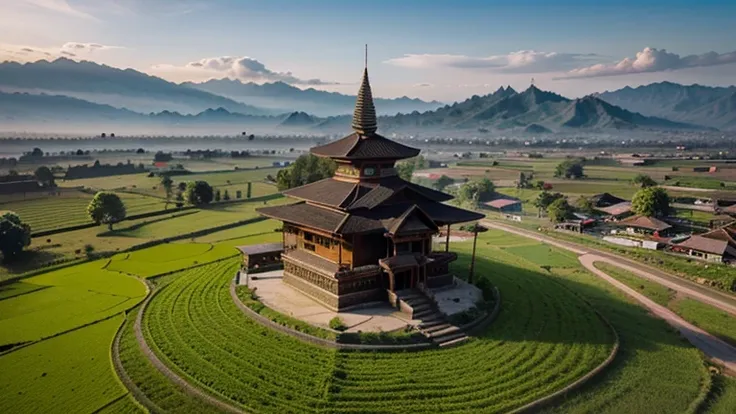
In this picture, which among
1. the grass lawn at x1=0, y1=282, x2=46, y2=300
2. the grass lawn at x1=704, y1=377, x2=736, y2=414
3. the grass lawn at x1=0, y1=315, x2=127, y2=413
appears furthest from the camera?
the grass lawn at x1=0, y1=282, x2=46, y2=300

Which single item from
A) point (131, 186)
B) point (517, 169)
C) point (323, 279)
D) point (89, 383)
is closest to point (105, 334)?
point (89, 383)

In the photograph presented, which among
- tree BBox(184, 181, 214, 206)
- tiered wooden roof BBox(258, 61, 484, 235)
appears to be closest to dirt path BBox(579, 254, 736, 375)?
tiered wooden roof BBox(258, 61, 484, 235)

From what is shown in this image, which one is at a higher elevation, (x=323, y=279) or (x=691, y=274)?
(x=323, y=279)

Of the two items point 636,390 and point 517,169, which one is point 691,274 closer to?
point 636,390

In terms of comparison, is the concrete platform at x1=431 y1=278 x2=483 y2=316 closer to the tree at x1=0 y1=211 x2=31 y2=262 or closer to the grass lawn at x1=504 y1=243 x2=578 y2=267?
the grass lawn at x1=504 y1=243 x2=578 y2=267

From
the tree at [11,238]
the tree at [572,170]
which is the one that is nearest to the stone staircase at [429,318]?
the tree at [11,238]

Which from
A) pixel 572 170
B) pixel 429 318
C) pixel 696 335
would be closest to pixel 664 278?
pixel 696 335

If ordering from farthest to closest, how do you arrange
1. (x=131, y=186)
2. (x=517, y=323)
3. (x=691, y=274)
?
(x=131, y=186) → (x=691, y=274) → (x=517, y=323)
